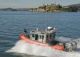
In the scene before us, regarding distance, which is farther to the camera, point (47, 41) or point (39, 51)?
point (39, 51)

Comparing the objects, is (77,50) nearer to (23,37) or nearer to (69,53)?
(69,53)

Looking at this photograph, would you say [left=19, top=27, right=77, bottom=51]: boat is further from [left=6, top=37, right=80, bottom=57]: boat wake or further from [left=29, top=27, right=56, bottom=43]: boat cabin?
[left=6, top=37, right=80, bottom=57]: boat wake

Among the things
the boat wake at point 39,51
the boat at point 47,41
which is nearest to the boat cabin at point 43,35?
the boat at point 47,41

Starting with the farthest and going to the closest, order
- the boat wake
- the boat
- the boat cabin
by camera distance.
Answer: the boat cabin < the boat < the boat wake

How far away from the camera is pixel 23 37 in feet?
140

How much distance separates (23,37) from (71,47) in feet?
26.5

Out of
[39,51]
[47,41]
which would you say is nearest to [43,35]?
[47,41]

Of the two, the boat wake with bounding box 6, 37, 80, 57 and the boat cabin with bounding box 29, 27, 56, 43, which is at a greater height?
the boat cabin with bounding box 29, 27, 56, 43

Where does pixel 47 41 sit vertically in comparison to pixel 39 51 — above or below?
above

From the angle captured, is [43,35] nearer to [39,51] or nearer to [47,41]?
[47,41]

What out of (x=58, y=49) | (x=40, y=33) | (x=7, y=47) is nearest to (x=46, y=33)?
(x=40, y=33)

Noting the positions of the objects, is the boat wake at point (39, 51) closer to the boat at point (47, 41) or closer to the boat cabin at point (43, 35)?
the boat at point (47, 41)

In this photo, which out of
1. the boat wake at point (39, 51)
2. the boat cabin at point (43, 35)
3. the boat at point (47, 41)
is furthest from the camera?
the boat cabin at point (43, 35)

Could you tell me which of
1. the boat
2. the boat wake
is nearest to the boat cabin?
the boat
